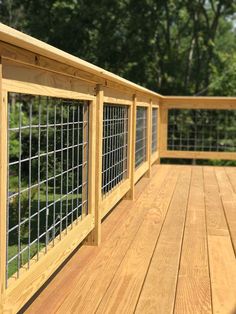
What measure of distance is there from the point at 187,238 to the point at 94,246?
68cm

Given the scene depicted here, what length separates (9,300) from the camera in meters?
1.73

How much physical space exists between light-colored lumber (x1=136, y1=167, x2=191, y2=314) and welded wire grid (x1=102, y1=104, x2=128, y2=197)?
534mm

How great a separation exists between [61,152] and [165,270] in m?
0.86

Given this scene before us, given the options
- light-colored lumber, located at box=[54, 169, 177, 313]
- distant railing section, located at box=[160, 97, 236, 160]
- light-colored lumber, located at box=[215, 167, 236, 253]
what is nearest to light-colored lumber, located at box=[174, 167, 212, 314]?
light-colored lumber, located at box=[215, 167, 236, 253]

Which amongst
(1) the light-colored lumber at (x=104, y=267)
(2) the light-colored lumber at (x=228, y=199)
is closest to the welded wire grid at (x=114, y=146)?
(1) the light-colored lumber at (x=104, y=267)

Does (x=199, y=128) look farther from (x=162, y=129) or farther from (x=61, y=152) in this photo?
(x=61, y=152)

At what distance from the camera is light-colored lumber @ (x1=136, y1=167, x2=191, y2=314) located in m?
2.16

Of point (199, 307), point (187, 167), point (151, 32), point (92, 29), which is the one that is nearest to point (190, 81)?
point (151, 32)

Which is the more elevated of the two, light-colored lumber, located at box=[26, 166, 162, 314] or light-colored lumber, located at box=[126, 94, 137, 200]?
light-colored lumber, located at box=[126, 94, 137, 200]

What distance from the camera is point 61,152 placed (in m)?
2.43

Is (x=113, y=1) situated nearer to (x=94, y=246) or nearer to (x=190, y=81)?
(x=190, y=81)

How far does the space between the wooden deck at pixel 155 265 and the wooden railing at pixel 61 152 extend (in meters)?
0.13

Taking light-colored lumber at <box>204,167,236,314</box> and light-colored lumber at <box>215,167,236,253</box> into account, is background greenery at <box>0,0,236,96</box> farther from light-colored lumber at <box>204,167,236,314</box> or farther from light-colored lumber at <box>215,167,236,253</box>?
light-colored lumber at <box>204,167,236,314</box>

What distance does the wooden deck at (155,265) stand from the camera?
85.4 inches
